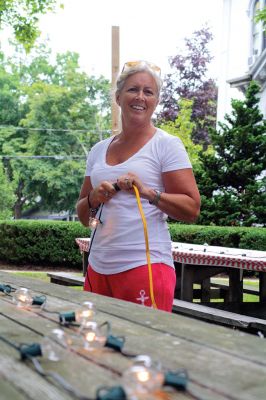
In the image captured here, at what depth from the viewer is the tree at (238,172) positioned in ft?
44.3

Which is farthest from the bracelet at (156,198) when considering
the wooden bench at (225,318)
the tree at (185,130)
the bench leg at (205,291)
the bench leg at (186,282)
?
the tree at (185,130)

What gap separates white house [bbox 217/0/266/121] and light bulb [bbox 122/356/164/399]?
756 inches

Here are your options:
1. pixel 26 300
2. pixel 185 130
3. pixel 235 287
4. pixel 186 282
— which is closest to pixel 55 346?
pixel 26 300

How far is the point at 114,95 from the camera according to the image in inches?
107

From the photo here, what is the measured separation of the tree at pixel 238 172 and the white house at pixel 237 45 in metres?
5.94

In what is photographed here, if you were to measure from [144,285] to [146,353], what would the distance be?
100 cm

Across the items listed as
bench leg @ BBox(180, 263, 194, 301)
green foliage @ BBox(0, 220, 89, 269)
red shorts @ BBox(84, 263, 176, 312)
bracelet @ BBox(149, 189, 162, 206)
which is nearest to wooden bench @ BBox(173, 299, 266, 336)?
bench leg @ BBox(180, 263, 194, 301)

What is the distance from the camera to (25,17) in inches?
484

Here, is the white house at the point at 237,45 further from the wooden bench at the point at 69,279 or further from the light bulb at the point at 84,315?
the light bulb at the point at 84,315

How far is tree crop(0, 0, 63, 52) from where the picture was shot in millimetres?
12141

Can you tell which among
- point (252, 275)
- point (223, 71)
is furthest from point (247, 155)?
point (223, 71)

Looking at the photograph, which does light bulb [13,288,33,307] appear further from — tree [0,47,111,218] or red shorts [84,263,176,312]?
tree [0,47,111,218]

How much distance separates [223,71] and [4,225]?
12.9 metres

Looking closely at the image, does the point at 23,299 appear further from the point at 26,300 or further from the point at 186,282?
the point at 186,282
